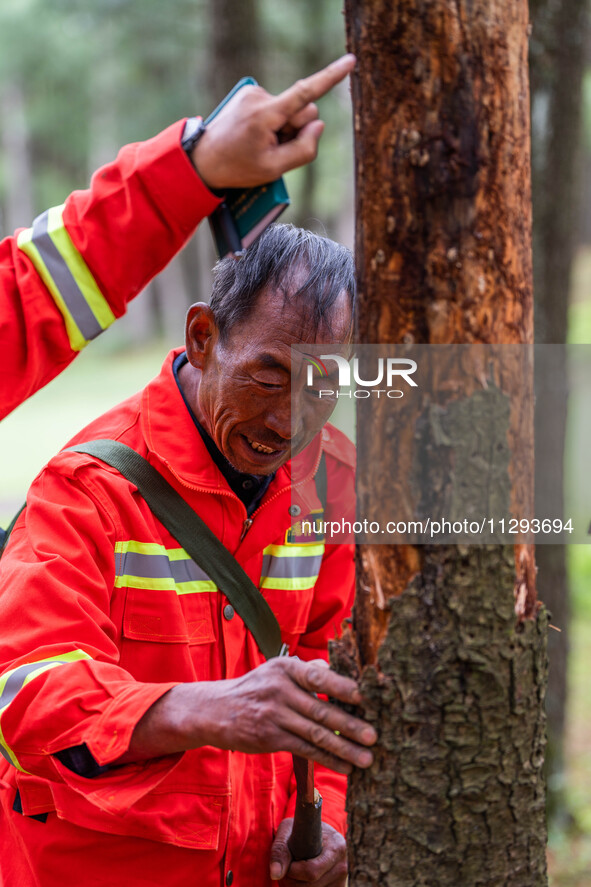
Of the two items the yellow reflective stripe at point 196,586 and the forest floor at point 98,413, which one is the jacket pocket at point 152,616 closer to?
the yellow reflective stripe at point 196,586

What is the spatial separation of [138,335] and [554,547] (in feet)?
77.4

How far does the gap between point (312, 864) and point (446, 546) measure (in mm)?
1127

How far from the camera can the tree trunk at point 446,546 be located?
1492 millimetres

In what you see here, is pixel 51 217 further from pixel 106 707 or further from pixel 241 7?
pixel 241 7

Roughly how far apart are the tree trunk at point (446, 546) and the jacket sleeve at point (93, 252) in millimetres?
346

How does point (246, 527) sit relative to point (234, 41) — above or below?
below

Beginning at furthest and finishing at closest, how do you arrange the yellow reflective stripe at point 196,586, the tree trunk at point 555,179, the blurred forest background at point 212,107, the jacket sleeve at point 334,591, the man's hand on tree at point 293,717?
the blurred forest background at point 212,107 < the tree trunk at point 555,179 < the jacket sleeve at point 334,591 < the yellow reflective stripe at point 196,586 < the man's hand on tree at point 293,717

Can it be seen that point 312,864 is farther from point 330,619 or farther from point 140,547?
point 140,547

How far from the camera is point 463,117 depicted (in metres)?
1.48

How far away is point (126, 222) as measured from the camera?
1.52 m

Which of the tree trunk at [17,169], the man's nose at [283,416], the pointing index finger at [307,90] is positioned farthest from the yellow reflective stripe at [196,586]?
the tree trunk at [17,169]

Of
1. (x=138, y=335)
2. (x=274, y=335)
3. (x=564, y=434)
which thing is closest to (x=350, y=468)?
(x=274, y=335)

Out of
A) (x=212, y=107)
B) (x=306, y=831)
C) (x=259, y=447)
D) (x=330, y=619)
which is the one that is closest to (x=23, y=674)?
(x=259, y=447)

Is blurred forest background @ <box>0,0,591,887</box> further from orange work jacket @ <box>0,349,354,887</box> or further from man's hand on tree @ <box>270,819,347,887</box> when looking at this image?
man's hand on tree @ <box>270,819,347,887</box>
